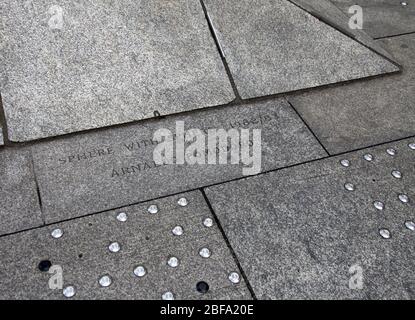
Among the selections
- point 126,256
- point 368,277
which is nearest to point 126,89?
point 126,256

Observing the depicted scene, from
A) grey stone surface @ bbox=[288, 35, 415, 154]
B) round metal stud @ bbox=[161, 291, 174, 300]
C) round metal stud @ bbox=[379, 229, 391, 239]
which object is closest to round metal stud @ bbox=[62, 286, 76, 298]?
round metal stud @ bbox=[161, 291, 174, 300]

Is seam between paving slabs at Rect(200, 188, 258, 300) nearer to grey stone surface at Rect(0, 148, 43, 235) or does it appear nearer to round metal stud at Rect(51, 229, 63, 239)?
round metal stud at Rect(51, 229, 63, 239)

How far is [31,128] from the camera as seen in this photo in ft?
13.7

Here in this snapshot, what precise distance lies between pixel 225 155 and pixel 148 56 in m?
1.66

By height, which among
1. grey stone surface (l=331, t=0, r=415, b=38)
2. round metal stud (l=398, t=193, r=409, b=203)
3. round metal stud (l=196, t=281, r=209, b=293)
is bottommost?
grey stone surface (l=331, t=0, r=415, b=38)

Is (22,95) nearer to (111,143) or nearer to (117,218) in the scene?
(111,143)

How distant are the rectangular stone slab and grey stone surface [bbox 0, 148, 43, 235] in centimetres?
8

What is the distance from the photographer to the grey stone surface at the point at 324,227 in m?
3.04

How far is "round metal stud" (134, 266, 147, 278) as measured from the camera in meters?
3.04

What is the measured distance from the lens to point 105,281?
2992 mm

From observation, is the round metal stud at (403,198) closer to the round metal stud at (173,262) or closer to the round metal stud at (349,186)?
the round metal stud at (349,186)

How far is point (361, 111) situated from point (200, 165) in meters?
1.99

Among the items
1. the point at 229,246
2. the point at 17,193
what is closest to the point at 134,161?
the point at 17,193

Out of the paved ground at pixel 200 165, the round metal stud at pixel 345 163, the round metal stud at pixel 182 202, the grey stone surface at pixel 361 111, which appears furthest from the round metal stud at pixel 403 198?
the round metal stud at pixel 182 202
